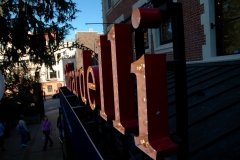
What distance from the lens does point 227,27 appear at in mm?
5430

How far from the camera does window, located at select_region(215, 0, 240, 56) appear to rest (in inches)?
207

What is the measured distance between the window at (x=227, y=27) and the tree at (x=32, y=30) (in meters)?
10.5

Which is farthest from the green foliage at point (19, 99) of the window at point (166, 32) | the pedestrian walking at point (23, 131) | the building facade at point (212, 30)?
the building facade at point (212, 30)

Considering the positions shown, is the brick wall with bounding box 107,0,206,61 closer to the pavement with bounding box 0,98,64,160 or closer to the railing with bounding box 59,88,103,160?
the railing with bounding box 59,88,103,160

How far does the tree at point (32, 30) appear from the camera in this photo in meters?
11.9

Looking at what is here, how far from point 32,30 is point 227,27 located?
11.5 metres

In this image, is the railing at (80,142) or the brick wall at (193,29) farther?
the brick wall at (193,29)

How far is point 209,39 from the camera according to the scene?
18.0 feet

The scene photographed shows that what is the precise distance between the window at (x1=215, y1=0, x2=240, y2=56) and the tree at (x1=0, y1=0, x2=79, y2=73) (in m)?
10.5

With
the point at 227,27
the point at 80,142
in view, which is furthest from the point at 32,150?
the point at 227,27

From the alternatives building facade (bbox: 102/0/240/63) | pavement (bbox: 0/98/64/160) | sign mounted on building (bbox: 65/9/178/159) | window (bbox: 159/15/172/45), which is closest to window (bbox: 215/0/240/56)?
building facade (bbox: 102/0/240/63)

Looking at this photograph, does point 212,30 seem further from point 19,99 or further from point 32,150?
point 19,99

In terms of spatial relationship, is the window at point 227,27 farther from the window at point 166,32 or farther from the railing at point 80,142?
the railing at point 80,142

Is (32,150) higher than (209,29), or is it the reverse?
(209,29)
